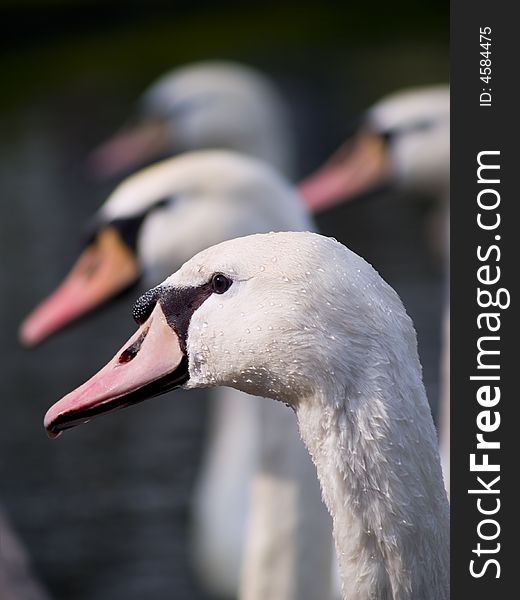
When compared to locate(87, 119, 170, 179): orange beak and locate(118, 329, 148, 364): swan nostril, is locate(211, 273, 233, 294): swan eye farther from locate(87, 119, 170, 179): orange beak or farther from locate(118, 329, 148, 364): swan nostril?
locate(87, 119, 170, 179): orange beak

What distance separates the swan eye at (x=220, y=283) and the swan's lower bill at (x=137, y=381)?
133mm

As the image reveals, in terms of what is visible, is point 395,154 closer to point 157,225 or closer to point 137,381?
point 157,225

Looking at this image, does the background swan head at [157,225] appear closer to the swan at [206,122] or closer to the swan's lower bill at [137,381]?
the swan's lower bill at [137,381]

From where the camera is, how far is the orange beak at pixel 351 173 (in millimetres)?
4863

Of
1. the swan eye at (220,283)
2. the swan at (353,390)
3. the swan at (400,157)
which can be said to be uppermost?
the swan at (400,157)

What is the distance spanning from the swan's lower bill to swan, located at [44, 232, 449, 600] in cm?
15

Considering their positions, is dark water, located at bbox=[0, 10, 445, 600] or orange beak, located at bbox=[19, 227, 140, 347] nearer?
orange beak, located at bbox=[19, 227, 140, 347]

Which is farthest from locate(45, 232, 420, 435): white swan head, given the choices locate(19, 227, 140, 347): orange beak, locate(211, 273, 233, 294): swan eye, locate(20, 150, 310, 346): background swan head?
locate(19, 227, 140, 347): orange beak

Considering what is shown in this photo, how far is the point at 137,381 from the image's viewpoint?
7.06ft

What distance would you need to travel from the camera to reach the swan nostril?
2193mm

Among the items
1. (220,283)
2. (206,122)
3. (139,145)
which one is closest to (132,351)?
(220,283)

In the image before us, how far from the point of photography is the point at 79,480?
6.65 meters

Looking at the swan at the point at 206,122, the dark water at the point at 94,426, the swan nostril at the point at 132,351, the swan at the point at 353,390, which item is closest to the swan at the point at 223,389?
the dark water at the point at 94,426

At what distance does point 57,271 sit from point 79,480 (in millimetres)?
2591
